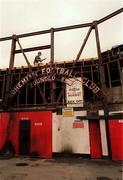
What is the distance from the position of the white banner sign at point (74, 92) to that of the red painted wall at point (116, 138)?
2591mm

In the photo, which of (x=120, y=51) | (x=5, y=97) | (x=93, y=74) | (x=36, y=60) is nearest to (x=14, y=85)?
(x=5, y=97)

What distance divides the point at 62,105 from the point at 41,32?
6.43m

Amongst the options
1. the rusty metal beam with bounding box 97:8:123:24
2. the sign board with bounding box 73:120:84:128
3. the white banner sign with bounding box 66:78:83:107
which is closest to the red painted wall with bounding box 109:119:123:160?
the sign board with bounding box 73:120:84:128

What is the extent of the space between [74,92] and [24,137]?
4.73m

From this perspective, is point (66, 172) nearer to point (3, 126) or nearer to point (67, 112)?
point (67, 112)

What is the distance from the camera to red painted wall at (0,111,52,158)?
44.1ft

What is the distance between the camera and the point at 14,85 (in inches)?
655

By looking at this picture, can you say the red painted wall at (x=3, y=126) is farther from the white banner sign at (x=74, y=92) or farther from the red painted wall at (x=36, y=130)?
the white banner sign at (x=74, y=92)

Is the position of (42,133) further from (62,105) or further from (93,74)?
(93,74)

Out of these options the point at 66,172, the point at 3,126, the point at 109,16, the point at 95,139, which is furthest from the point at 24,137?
the point at 109,16

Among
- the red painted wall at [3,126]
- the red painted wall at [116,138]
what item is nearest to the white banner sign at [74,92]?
the red painted wall at [116,138]

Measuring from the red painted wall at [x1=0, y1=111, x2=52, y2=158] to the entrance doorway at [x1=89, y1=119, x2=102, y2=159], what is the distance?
276 centimetres

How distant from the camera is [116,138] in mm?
12164

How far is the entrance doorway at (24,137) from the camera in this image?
13773mm
